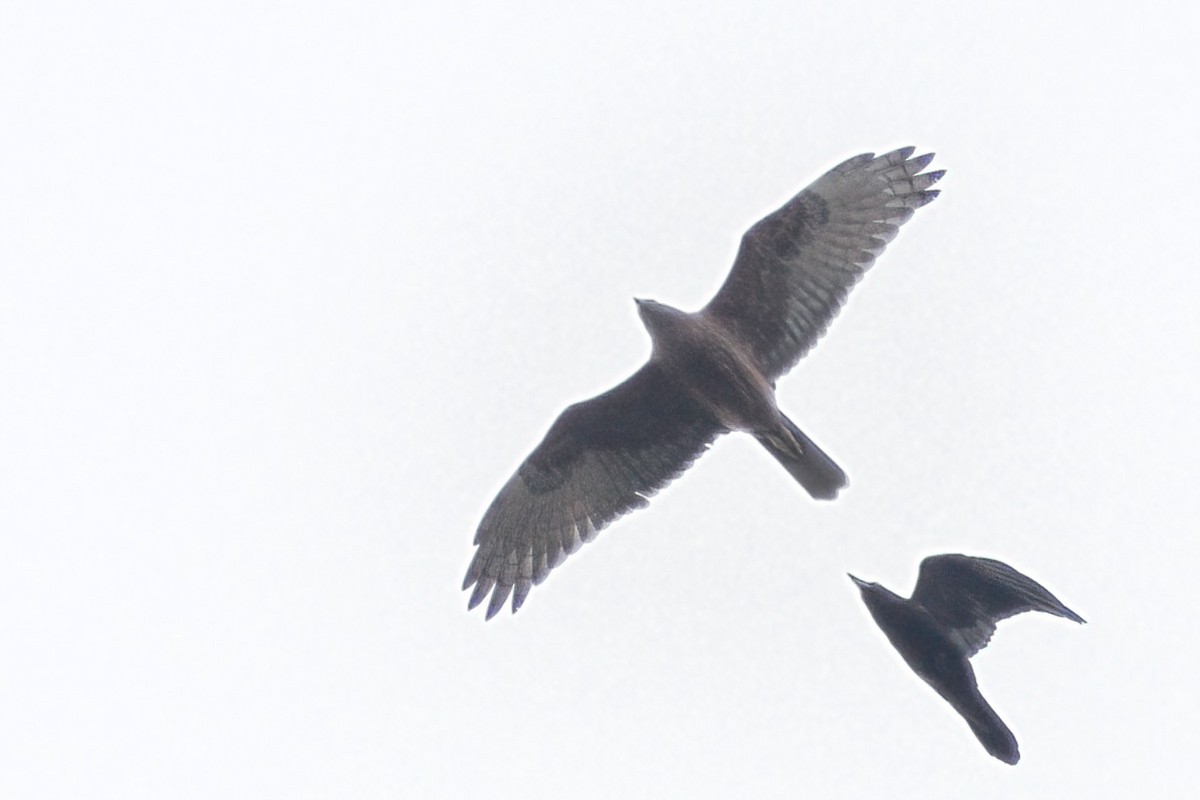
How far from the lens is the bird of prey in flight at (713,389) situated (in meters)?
10.2

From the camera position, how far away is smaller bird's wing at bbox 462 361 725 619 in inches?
423

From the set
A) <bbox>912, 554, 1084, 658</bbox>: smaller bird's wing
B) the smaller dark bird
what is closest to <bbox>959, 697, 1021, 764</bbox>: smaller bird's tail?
the smaller dark bird

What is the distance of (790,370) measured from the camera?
10586 millimetres

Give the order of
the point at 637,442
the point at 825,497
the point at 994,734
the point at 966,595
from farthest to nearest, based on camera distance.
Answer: the point at 637,442, the point at 825,497, the point at 966,595, the point at 994,734

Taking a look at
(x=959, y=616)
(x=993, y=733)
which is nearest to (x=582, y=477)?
(x=959, y=616)

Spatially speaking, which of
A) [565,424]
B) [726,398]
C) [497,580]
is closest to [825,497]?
[726,398]

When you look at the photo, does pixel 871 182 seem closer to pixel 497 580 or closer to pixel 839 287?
pixel 839 287

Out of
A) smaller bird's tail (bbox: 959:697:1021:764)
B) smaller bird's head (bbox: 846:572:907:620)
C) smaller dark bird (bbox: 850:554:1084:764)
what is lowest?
smaller bird's tail (bbox: 959:697:1021:764)

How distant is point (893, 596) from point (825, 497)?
4.96ft

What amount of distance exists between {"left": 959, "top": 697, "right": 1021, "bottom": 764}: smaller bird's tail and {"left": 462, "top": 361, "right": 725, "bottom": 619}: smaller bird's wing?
3132 millimetres

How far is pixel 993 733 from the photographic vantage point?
8602mm

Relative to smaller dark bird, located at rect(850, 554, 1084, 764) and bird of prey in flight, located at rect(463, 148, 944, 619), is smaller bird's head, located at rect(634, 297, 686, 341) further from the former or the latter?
smaller dark bird, located at rect(850, 554, 1084, 764)

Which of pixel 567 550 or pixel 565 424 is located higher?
pixel 565 424

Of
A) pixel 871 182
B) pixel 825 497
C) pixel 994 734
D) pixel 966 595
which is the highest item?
pixel 871 182
